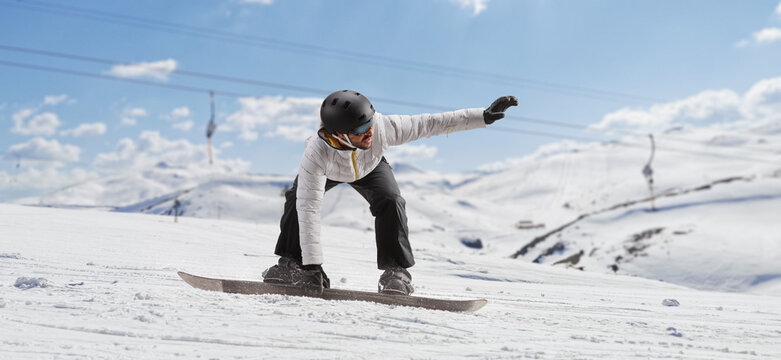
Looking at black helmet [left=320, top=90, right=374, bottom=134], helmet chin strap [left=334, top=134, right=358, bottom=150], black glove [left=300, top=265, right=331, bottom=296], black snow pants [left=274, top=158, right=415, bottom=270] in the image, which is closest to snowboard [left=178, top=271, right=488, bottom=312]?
black glove [left=300, top=265, right=331, bottom=296]

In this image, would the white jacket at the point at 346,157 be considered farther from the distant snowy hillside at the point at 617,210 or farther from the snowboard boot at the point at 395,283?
the distant snowy hillside at the point at 617,210

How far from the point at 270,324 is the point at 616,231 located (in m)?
32.8

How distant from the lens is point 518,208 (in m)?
127

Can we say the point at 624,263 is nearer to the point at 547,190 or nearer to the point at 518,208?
the point at 518,208

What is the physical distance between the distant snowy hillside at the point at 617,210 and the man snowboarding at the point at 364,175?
1077 cm

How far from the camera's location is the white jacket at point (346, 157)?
3.57 meters

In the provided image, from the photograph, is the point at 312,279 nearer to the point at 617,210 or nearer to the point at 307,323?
the point at 307,323

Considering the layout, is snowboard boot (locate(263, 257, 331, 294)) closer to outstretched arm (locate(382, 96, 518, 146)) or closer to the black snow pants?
the black snow pants

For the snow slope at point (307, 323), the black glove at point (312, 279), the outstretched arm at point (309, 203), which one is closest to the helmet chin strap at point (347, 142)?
the outstretched arm at point (309, 203)

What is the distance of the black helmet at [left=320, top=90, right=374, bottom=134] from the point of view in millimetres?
3326

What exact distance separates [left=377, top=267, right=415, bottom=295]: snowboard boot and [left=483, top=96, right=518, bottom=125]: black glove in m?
1.17

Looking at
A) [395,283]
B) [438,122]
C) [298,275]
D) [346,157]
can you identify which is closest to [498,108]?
[438,122]

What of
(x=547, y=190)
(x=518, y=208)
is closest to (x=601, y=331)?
(x=518, y=208)

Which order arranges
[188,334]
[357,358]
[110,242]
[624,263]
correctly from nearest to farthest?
[357,358]
[188,334]
[110,242]
[624,263]
